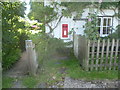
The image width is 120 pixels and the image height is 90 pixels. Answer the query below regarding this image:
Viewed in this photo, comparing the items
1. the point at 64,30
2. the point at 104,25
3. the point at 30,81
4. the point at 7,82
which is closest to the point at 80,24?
the point at 64,30

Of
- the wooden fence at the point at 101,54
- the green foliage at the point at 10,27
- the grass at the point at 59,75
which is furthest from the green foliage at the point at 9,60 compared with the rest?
the wooden fence at the point at 101,54

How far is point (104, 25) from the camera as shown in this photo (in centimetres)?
743

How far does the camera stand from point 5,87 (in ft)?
10.9

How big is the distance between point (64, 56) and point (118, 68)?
8.02ft

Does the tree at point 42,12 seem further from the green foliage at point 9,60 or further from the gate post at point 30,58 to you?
the gate post at point 30,58

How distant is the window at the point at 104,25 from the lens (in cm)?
734

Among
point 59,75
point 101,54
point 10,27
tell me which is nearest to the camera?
point 59,75

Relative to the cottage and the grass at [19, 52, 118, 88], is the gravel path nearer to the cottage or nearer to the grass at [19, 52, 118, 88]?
the grass at [19, 52, 118, 88]

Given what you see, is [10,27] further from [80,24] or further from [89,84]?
[80,24]

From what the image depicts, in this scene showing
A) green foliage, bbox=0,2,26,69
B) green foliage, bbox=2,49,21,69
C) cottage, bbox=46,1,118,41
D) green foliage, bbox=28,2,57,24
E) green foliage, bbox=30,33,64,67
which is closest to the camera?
green foliage, bbox=0,2,26,69

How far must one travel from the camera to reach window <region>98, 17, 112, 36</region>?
7.34 metres

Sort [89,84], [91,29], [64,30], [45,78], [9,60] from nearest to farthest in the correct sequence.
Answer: [89,84] < [45,78] < [9,60] < [91,29] < [64,30]

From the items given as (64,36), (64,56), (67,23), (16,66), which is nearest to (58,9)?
(67,23)

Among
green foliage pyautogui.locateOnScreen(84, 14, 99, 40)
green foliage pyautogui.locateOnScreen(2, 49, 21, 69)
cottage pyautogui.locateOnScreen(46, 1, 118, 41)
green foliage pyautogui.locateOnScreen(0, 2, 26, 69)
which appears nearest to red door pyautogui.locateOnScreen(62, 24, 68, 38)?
cottage pyautogui.locateOnScreen(46, 1, 118, 41)
